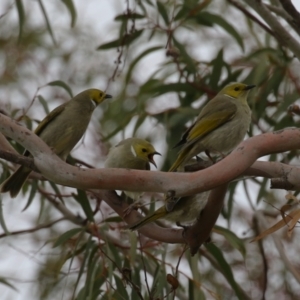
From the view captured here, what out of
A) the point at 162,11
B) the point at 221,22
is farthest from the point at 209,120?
the point at 221,22

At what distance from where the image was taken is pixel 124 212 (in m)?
3.75

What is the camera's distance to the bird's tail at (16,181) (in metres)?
3.97

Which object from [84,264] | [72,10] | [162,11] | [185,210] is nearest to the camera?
[185,210]

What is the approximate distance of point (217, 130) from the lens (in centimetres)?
405

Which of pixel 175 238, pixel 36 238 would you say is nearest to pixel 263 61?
pixel 36 238

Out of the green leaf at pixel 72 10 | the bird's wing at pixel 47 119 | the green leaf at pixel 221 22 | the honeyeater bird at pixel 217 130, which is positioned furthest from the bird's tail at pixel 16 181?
the green leaf at pixel 221 22

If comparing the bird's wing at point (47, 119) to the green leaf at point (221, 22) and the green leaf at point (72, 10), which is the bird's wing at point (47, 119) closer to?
the green leaf at point (72, 10)

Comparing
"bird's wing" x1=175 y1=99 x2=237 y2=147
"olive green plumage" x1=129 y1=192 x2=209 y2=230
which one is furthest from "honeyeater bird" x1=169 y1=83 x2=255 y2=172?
"olive green plumage" x1=129 y1=192 x2=209 y2=230

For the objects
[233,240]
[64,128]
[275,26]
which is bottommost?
[233,240]

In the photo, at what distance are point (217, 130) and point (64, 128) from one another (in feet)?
2.59

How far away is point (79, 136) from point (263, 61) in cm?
176

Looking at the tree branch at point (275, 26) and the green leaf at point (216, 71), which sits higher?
the green leaf at point (216, 71)

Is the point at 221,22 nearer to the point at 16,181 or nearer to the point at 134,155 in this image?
the point at 134,155

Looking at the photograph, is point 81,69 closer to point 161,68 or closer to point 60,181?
point 161,68
